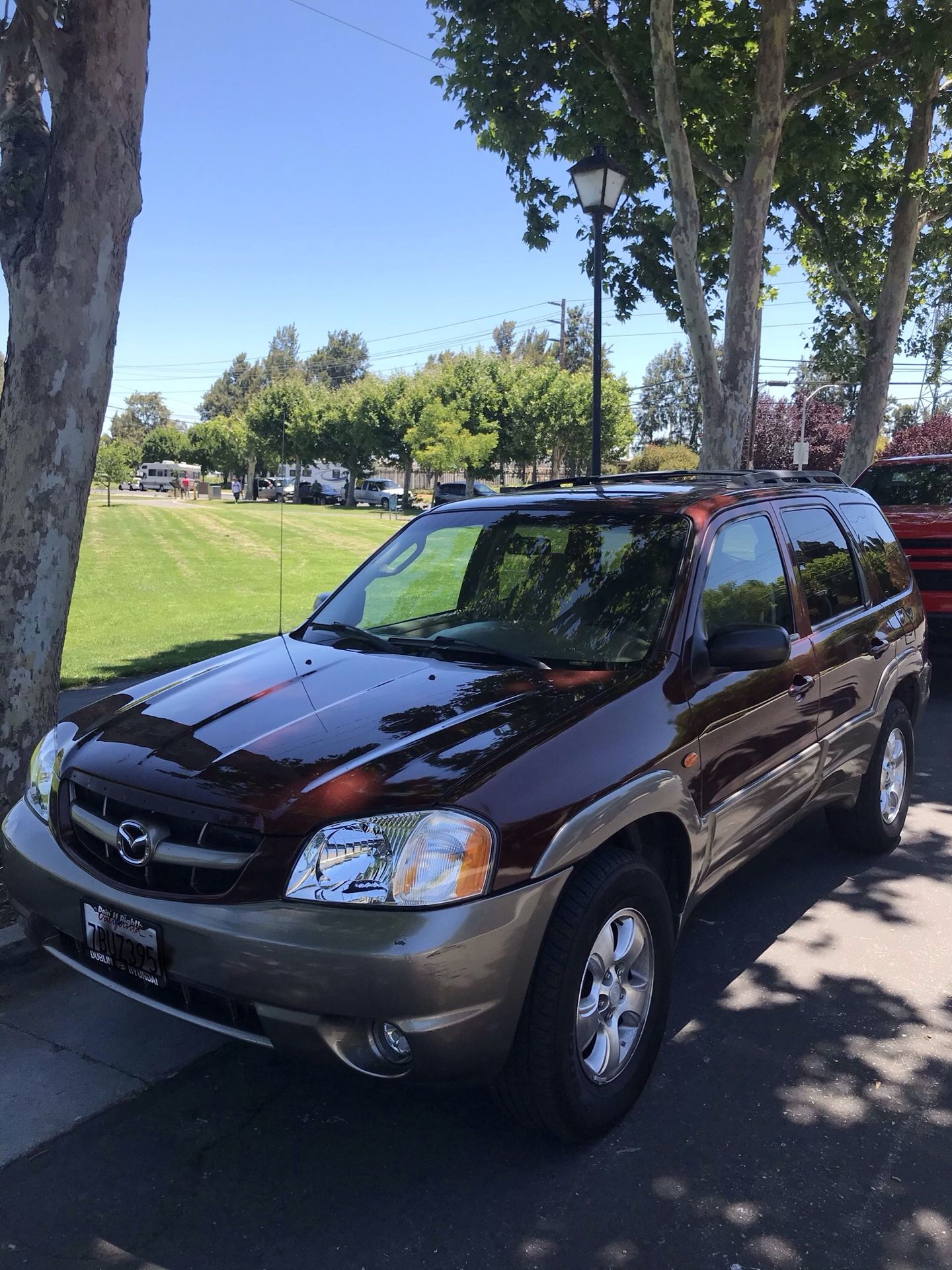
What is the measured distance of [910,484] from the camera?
10.4m

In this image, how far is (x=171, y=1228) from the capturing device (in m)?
2.52

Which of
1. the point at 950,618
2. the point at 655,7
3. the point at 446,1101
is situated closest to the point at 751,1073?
the point at 446,1101

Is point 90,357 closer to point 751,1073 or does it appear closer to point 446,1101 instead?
point 446,1101

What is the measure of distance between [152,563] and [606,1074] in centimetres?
1944

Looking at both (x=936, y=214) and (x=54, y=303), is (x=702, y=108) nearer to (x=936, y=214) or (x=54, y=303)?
(x=936, y=214)

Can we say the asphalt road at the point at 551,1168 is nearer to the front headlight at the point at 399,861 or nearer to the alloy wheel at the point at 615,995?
the alloy wheel at the point at 615,995

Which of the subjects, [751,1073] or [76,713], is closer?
[751,1073]

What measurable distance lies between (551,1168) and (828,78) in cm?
1275

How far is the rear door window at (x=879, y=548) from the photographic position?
505 cm

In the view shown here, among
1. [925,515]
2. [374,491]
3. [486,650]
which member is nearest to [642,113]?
[925,515]

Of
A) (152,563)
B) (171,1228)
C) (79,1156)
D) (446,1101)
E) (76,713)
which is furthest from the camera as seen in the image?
(152,563)

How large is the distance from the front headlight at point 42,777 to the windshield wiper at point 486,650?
136 cm

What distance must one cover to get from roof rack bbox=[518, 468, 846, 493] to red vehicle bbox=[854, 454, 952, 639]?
3416mm

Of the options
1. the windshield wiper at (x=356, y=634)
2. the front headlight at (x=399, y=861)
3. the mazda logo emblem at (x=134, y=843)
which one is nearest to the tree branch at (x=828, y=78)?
the windshield wiper at (x=356, y=634)
